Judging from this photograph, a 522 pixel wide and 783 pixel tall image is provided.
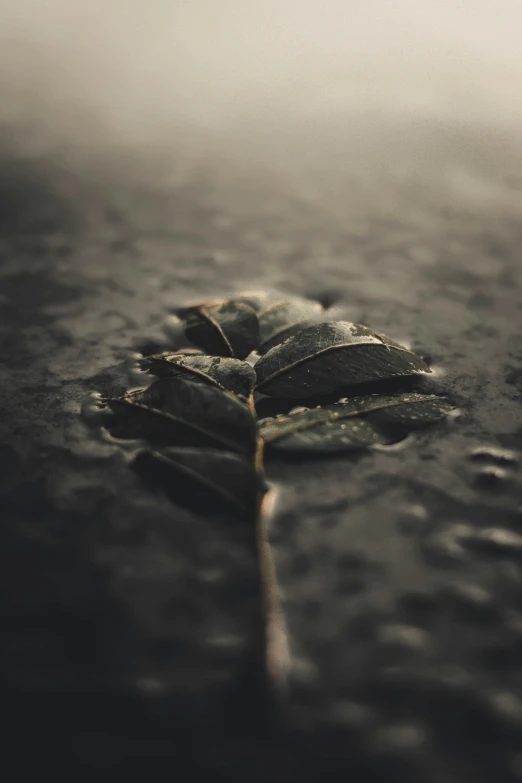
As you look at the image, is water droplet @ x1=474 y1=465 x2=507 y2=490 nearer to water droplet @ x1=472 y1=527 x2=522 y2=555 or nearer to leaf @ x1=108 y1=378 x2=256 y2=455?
water droplet @ x1=472 y1=527 x2=522 y2=555

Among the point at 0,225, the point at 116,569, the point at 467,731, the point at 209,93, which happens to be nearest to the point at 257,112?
the point at 209,93

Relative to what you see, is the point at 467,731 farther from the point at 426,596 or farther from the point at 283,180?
the point at 283,180

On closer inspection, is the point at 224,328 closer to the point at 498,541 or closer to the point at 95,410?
the point at 95,410

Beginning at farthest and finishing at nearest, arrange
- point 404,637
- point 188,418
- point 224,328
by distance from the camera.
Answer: point 224,328, point 188,418, point 404,637

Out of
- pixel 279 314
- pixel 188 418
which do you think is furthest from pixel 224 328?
pixel 188 418

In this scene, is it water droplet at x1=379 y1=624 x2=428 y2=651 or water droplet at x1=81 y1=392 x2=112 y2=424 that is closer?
water droplet at x1=379 y1=624 x2=428 y2=651

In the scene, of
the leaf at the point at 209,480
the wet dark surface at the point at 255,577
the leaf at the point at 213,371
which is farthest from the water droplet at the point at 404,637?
the leaf at the point at 213,371

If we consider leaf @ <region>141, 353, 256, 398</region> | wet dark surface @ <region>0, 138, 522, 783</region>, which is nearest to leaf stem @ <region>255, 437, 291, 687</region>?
wet dark surface @ <region>0, 138, 522, 783</region>
